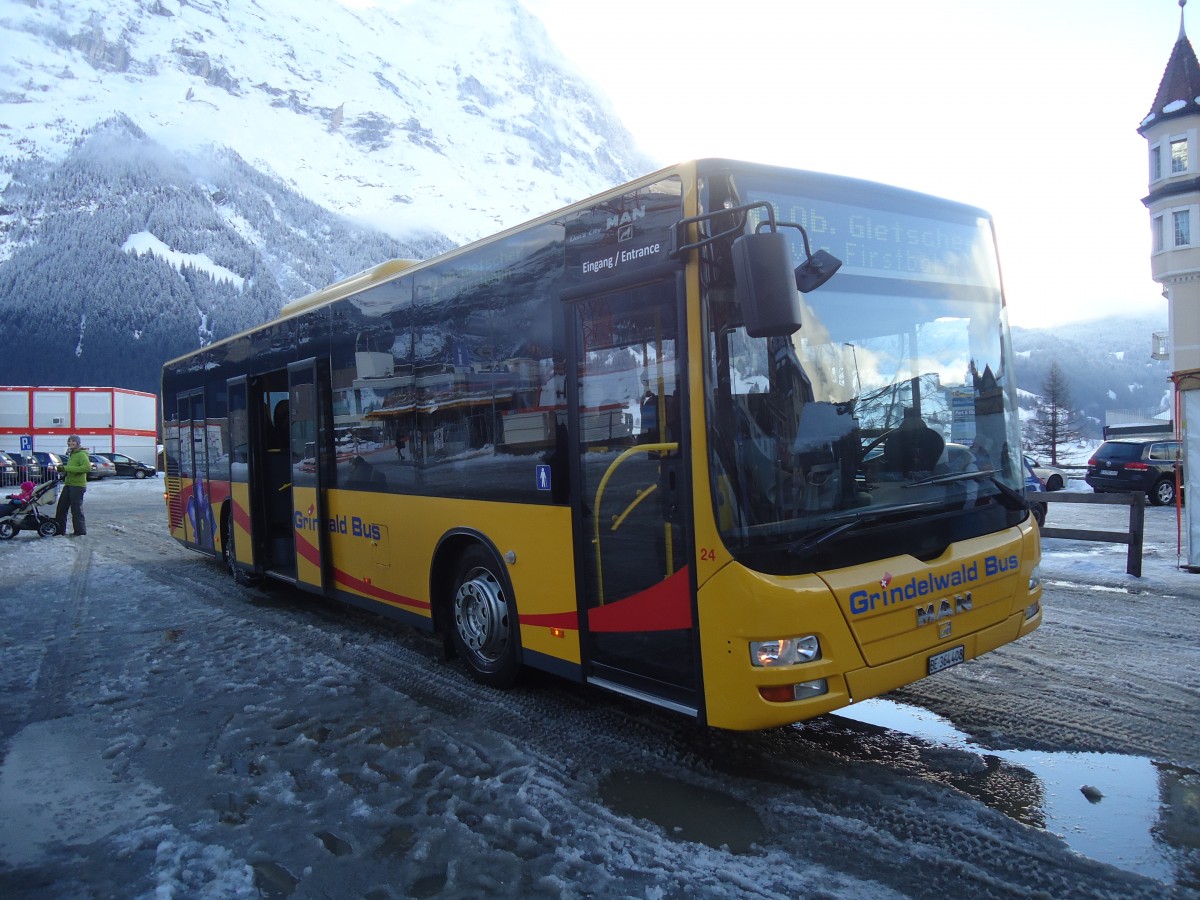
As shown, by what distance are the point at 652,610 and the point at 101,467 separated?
174 ft

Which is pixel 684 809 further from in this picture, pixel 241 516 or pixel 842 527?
pixel 241 516

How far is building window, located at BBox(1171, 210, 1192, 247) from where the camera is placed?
151 ft

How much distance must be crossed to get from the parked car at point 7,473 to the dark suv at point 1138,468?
142 feet

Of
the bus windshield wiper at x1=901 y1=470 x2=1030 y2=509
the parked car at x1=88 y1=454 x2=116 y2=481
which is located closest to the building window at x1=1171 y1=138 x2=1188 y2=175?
the bus windshield wiper at x1=901 y1=470 x2=1030 y2=509

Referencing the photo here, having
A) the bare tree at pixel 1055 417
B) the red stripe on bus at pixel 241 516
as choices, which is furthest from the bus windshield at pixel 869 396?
the bare tree at pixel 1055 417

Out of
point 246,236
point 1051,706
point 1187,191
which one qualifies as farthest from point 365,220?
point 1051,706

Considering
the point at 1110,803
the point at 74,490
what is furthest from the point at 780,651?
the point at 74,490

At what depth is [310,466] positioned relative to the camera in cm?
787

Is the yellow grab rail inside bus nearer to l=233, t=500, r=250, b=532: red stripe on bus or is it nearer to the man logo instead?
the man logo

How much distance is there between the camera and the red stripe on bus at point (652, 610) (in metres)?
4.02

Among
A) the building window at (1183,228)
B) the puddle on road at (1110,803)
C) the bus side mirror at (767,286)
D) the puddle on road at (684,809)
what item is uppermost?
the building window at (1183,228)

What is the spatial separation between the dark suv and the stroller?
23.8 metres

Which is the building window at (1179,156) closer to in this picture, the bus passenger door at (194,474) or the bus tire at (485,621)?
the bus passenger door at (194,474)

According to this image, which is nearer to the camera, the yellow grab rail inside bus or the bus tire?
the yellow grab rail inside bus
